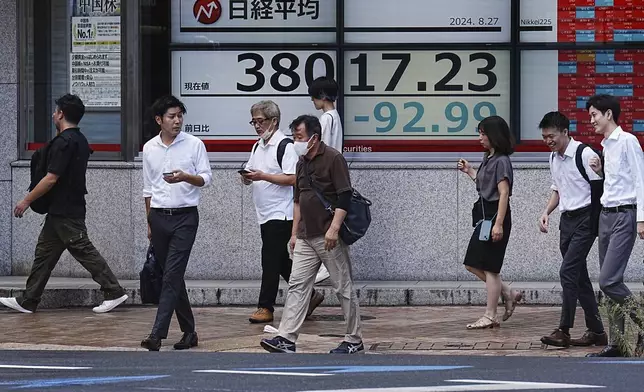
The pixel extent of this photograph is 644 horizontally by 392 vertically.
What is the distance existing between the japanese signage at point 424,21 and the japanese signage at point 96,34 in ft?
7.37

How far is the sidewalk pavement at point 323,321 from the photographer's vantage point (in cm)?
1056

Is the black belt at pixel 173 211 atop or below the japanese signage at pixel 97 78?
below

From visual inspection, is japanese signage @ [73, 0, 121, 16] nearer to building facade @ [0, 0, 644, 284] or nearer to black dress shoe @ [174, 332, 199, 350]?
building facade @ [0, 0, 644, 284]

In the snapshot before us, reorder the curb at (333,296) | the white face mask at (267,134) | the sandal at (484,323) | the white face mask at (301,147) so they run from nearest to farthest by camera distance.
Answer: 1. the white face mask at (301,147)
2. the sandal at (484,323)
3. the white face mask at (267,134)
4. the curb at (333,296)

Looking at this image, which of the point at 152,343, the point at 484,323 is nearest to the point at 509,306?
the point at 484,323

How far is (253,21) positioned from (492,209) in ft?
12.8

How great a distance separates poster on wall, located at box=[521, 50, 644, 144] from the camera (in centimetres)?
1370

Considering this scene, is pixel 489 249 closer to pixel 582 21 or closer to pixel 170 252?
pixel 170 252

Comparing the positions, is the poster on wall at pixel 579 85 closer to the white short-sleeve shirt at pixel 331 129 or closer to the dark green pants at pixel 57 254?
the white short-sleeve shirt at pixel 331 129

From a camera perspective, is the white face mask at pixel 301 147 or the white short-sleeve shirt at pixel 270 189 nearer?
the white face mask at pixel 301 147

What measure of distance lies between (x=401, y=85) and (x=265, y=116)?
9.00 feet

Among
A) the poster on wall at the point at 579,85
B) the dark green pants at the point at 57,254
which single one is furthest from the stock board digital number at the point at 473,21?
the dark green pants at the point at 57,254

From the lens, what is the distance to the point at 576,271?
10344 millimetres

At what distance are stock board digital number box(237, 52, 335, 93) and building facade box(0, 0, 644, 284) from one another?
0.5 inches
